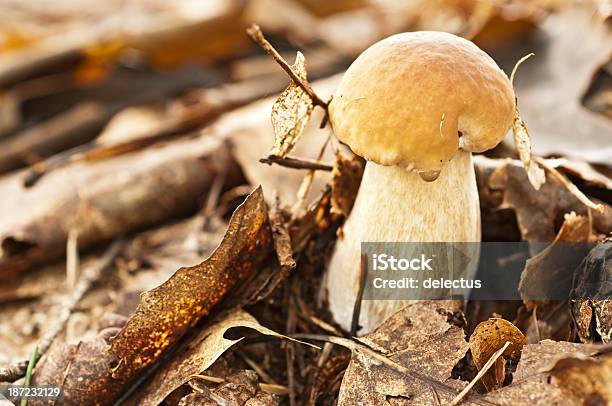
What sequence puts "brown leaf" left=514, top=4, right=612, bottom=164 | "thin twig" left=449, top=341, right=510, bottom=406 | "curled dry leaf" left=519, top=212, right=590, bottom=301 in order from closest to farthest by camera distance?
"thin twig" left=449, top=341, right=510, bottom=406 → "curled dry leaf" left=519, top=212, right=590, bottom=301 → "brown leaf" left=514, top=4, right=612, bottom=164

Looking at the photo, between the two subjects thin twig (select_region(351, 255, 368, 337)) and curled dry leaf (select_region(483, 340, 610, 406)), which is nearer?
curled dry leaf (select_region(483, 340, 610, 406))

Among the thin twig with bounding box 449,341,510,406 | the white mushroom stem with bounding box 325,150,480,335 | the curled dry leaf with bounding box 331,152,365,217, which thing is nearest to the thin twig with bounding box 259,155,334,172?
the curled dry leaf with bounding box 331,152,365,217

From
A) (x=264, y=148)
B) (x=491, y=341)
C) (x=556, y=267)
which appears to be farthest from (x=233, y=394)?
(x=264, y=148)

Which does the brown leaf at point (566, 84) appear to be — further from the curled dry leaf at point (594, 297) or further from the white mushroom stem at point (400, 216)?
the white mushroom stem at point (400, 216)

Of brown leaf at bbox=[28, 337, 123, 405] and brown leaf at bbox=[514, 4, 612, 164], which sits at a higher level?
brown leaf at bbox=[514, 4, 612, 164]

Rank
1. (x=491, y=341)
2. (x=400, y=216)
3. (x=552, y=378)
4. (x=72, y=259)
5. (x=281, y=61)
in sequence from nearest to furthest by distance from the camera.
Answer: (x=552, y=378), (x=491, y=341), (x=281, y=61), (x=400, y=216), (x=72, y=259)

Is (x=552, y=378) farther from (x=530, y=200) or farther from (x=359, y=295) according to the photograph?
(x=530, y=200)

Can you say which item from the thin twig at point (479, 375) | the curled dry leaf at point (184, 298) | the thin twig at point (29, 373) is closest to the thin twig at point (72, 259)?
the thin twig at point (29, 373)

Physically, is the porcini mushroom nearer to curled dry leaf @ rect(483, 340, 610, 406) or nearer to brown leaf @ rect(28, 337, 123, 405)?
curled dry leaf @ rect(483, 340, 610, 406)
